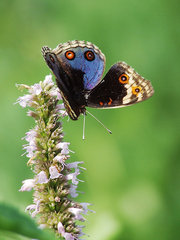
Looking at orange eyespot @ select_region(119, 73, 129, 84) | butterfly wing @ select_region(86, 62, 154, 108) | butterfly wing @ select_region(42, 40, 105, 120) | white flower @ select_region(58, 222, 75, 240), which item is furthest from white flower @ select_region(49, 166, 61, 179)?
orange eyespot @ select_region(119, 73, 129, 84)

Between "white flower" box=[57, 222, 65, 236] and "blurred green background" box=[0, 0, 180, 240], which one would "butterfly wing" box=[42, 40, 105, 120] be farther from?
"white flower" box=[57, 222, 65, 236]

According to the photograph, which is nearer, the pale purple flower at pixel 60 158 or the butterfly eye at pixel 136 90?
the pale purple flower at pixel 60 158

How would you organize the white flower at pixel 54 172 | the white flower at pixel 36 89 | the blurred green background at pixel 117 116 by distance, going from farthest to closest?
the blurred green background at pixel 117 116, the white flower at pixel 36 89, the white flower at pixel 54 172

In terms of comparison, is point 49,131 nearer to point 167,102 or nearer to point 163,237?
point 163,237

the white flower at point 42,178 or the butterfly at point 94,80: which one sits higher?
the butterfly at point 94,80

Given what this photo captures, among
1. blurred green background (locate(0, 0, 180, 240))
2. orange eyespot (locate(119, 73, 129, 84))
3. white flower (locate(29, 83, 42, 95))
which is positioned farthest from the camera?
blurred green background (locate(0, 0, 180, 240))

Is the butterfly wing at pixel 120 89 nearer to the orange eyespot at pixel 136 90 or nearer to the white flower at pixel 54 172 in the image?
the orange eyespot at pixel 136 90

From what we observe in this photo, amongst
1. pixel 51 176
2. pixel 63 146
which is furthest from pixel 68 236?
pixel 63 146

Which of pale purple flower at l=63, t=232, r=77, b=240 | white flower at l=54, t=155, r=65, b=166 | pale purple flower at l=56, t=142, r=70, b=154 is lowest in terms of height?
pale purple flower at l=63, t=232, r=77, b=240

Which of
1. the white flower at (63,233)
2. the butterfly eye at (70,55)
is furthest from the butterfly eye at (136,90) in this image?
the white flower at (63,233)
